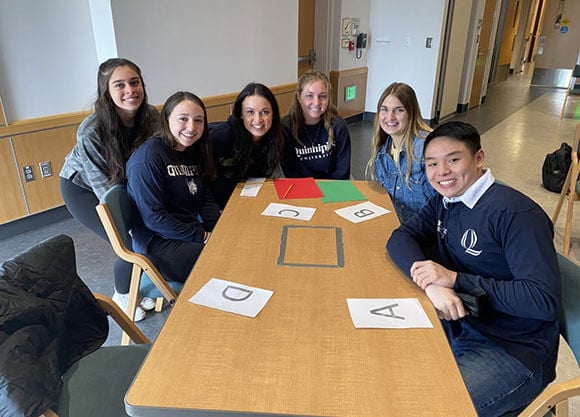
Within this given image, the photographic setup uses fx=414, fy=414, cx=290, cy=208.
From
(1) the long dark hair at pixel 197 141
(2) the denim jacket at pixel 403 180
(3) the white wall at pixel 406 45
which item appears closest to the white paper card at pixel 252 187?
(1) the long dark hair at pixel 197 141

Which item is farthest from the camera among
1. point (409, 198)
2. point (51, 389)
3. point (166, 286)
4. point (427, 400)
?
point (409, 198)

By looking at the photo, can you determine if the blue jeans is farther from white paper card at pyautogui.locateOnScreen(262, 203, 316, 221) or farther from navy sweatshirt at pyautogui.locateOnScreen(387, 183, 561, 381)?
white paper card at pyautogui.locateOnScreen(262, 203, 316, 221)

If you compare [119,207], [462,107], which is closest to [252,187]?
[119,207]

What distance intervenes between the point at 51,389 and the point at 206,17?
344 cm

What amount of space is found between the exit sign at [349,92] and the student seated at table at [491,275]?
16.0 feet

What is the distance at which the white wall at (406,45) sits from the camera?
18.9 feet

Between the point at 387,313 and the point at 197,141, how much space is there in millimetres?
1324

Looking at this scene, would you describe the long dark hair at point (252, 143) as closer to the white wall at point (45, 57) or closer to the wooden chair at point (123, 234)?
the wooden chair at point (123, 234)

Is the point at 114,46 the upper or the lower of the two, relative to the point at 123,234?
upper

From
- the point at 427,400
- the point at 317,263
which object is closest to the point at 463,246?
the point at 317,263

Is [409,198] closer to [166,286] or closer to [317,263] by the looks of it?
[317,263]

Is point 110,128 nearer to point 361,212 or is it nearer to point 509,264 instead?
point 361,212

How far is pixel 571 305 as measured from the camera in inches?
46.1

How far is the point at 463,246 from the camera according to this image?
1.30 metres
